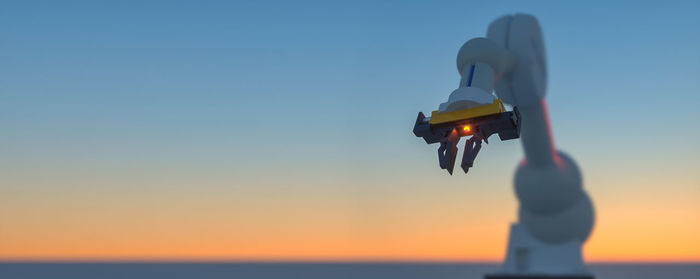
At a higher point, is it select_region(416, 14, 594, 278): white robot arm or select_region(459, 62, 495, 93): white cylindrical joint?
select_region(416, 14, 594, 278): white robot arm

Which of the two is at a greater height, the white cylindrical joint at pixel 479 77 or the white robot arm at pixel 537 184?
the white robot arm at pixel 537 184

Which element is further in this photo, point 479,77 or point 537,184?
point 537,184

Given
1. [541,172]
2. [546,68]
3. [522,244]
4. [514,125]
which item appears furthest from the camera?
[522,244]

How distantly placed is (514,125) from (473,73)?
185 centimetres

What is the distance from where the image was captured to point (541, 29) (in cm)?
1603

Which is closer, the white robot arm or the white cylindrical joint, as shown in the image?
the white cylindrical joint

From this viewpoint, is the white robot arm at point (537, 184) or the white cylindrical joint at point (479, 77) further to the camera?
the white robot arm at point (537, 184)

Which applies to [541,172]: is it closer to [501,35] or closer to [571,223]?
[571,223]

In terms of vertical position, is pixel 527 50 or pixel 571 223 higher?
pixel 527 50

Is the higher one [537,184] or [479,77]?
[537,184]

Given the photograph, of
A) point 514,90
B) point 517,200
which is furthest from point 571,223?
point 514,90

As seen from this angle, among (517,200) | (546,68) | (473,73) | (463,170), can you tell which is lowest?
(463,170)

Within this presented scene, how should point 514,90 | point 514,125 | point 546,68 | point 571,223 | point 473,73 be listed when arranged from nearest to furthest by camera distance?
point 514,125, point 473,73, point 514,90, point 546,68, point 571,223

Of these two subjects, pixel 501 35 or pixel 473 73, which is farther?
pixel 501 35
